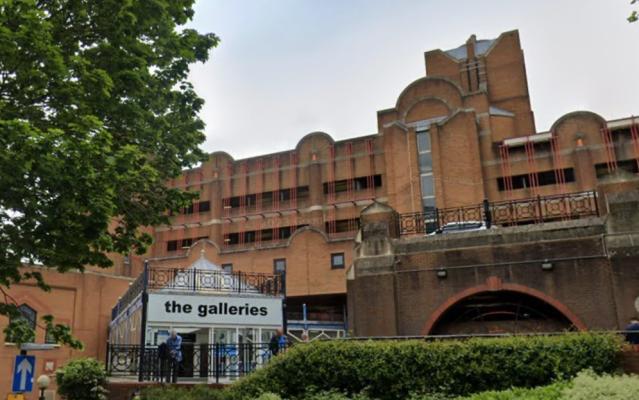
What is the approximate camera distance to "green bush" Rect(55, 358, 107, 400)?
Answer: 1809 cm

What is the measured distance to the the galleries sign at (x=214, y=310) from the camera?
19.5 metres

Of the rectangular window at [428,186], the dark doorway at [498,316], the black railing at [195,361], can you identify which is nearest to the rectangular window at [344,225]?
the rectangular window at [428,186]

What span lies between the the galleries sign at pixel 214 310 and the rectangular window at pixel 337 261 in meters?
21.3

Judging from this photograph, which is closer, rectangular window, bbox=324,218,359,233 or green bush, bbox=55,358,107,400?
green bush, bbox=55,358,107,400

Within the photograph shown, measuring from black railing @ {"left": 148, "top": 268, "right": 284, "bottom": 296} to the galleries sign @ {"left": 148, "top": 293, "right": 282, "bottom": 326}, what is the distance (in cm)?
61

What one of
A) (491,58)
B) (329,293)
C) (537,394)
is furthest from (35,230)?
(491,58)

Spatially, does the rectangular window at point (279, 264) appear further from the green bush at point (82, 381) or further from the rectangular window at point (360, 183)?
the green bush at point (82, 381)

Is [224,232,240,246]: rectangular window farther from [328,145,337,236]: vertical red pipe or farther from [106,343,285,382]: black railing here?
[106,343,285,382]: black railing

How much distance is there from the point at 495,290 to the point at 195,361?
9.28 m

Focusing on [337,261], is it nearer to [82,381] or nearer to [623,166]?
[623,166]

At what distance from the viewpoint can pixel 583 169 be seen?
145 ft

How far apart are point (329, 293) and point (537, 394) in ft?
111

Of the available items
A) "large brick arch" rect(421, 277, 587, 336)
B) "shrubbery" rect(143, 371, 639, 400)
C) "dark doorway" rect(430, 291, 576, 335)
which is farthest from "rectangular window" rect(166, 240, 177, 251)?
"shrubbery" rect(143, 371, 639, 400)

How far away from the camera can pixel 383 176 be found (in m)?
49.8
